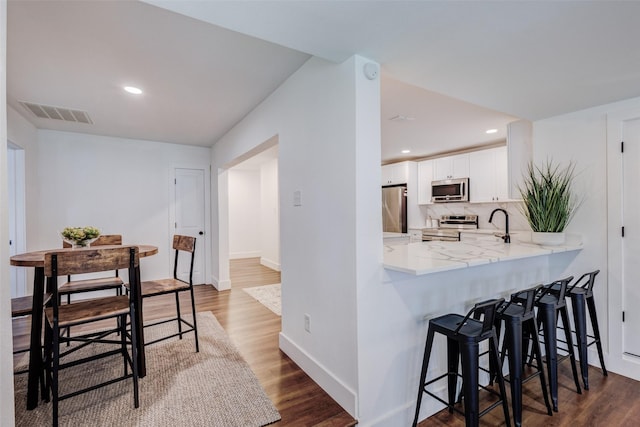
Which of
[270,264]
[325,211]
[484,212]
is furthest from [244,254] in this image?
[325,211]

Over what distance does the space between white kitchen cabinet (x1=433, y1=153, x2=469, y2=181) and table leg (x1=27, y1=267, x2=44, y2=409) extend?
532 centimetres

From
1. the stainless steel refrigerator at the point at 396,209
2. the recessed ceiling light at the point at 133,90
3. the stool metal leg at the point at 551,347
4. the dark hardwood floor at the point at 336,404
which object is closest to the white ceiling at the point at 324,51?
the recessed ceiling light at the point at 133,90

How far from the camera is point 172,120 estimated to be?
3609mm

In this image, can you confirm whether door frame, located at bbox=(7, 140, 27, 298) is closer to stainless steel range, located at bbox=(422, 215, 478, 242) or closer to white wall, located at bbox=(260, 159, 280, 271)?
white wall, located at bbox=(260, 159, 280, 271)

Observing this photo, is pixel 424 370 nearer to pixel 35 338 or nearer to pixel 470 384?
pixel 470 384

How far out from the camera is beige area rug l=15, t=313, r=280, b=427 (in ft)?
5.72

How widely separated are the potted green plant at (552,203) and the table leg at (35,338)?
3.79m

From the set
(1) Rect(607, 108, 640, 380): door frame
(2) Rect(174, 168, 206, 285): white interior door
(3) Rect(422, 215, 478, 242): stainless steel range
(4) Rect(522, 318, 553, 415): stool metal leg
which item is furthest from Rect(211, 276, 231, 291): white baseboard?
(1) Rect(607, 108, 640, 380): door frame

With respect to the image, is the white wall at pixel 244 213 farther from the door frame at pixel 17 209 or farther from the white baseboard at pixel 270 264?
the door frame at pixel 17 209

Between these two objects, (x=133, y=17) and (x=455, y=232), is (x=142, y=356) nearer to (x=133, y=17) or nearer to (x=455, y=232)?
(x=133, y=17)

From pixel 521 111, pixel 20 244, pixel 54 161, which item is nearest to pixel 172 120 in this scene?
pixel 54 161

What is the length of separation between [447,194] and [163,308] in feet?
15.7

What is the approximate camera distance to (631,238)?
7.73ft

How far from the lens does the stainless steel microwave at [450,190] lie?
16.0ft
